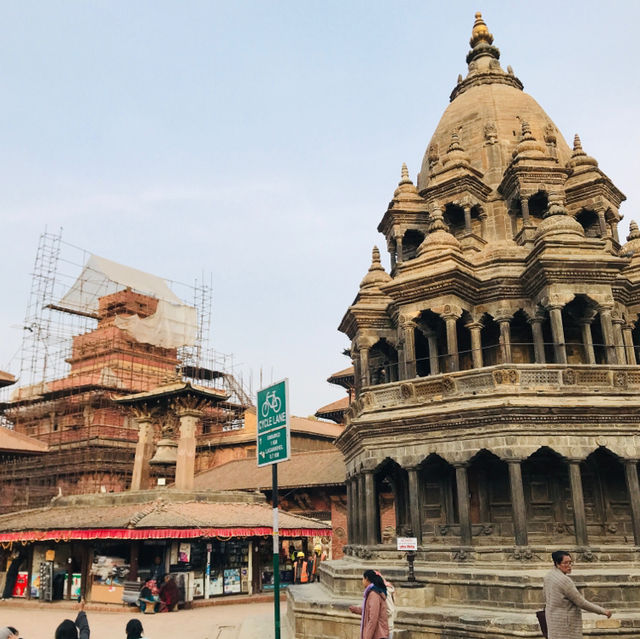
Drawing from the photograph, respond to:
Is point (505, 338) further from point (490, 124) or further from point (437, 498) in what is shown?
point (490, 124)

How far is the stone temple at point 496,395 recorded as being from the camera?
634 inches

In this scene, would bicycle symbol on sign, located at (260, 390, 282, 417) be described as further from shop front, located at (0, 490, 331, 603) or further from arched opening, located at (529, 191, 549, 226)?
arched opening, located at (529, 191, 549, 226)

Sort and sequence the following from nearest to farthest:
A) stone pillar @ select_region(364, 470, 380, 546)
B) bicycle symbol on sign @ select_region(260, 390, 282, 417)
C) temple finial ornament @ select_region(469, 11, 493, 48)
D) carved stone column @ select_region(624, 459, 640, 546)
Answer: bicycle symbol on sign @ select_region(260, 390, 282, 417)
carved stone column @ select_region(624, 459, 640, 546)
stone pillar @ select_region(364, 470, 380, 546)
temple finial ornament @ select_region(469, 11, 493, 48)

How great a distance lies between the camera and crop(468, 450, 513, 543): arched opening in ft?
61.6

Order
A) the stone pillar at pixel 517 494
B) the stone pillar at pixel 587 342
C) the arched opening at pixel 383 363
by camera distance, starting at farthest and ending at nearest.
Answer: the arched opening at pixel 383 363
the stone pillar at pixel 587 342
the stone pillar at pixel 517 494

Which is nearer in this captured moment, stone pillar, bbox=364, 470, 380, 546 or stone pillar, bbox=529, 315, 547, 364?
stone pillar, bbox=364, 470, 380, 546

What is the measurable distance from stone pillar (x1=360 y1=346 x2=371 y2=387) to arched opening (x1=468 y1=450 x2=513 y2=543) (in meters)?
5.60

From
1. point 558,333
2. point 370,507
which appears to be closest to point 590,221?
point 558,333

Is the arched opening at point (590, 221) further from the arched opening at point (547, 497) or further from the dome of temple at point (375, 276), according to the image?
the arched opening at point (547, 497)

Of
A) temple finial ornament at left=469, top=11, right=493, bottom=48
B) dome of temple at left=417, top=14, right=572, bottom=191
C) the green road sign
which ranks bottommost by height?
the green road sign

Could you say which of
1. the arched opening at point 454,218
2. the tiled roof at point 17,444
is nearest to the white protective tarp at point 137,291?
the tiled roof at point 17,444

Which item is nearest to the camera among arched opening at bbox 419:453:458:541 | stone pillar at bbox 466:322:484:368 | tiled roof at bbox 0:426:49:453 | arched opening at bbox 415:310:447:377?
arched opening at bbox 419:453:458:541

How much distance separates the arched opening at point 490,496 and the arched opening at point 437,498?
70cm

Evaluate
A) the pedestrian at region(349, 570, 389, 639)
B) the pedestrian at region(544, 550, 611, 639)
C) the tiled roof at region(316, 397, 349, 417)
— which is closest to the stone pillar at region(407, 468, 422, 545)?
the pedestrian at region(349, 570, 389, 639)
